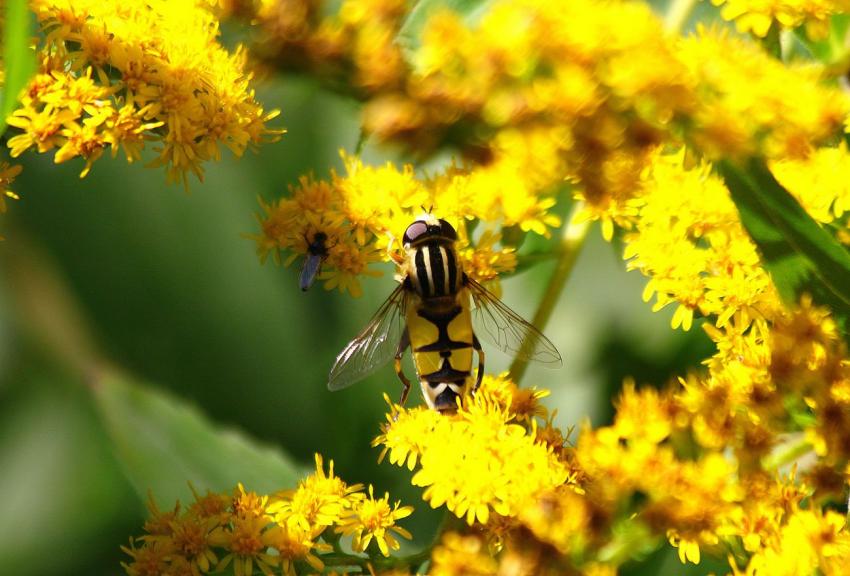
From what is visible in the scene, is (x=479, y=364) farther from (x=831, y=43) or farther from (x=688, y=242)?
(x=831, y=43)

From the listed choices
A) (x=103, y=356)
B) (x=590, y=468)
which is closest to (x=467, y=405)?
(x=590, y=468)

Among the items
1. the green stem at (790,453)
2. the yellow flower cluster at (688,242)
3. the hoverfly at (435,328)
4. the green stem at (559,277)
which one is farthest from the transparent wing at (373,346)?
the green stem at (790,453)

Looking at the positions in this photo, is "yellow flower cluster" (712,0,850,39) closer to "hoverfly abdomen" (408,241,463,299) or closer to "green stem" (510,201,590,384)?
"green stem" (510,201,590,384)

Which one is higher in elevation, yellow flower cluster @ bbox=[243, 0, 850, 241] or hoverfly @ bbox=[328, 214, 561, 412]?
yellow flower cluster @ bbox=[243, 0, 850, 241]

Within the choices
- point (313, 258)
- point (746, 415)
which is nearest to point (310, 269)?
point (313, 258)

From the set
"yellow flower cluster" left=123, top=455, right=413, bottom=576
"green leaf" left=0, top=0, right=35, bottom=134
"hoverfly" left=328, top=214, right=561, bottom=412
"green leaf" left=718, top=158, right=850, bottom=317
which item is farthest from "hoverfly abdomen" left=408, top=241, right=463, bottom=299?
"green leaf" left=0, top=0, right=35, bottom=134

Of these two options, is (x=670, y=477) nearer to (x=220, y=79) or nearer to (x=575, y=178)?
(x=575, y=178)

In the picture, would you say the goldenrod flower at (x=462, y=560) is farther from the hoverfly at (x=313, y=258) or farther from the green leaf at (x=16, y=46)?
the green leaf at (x=16, y=46)
